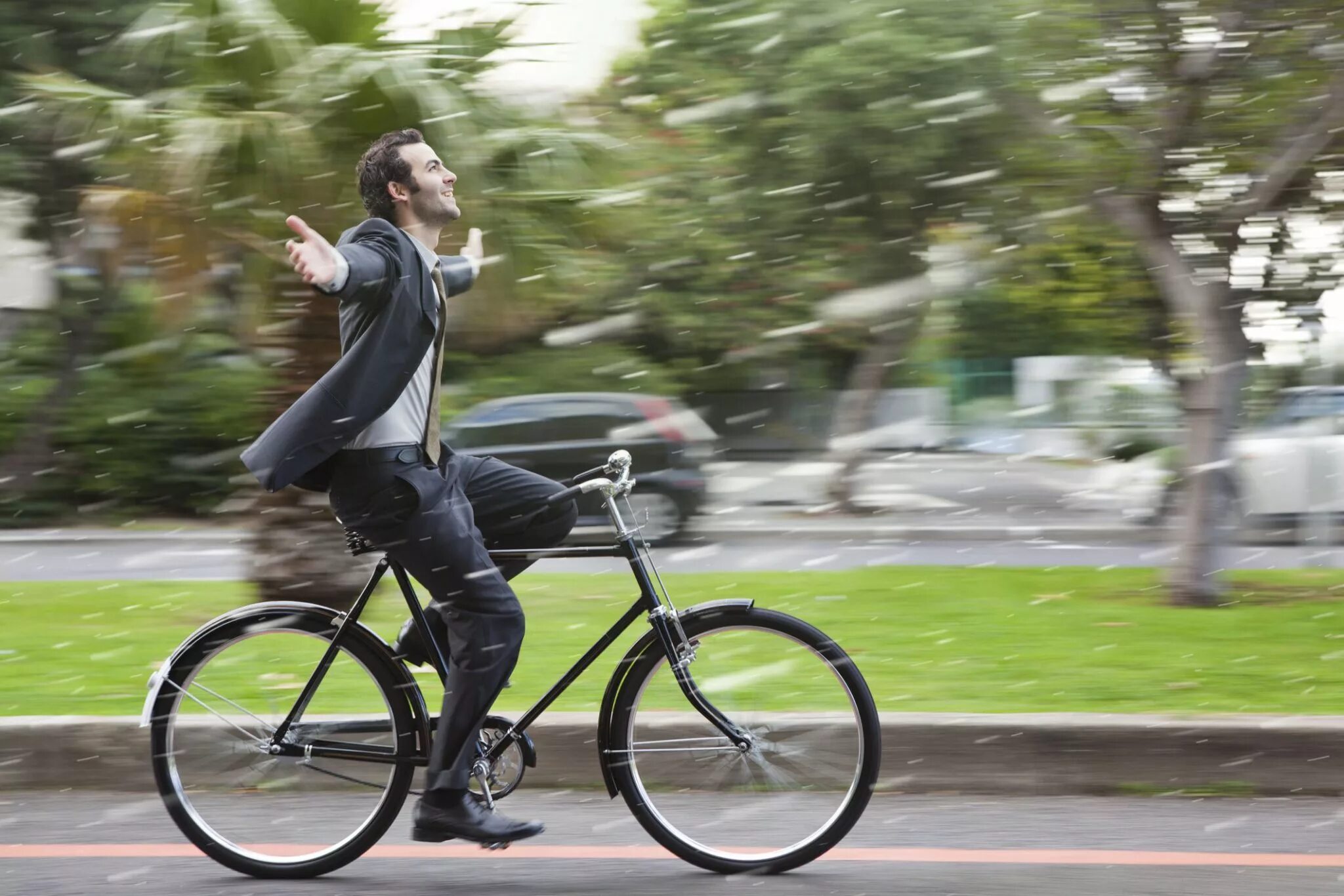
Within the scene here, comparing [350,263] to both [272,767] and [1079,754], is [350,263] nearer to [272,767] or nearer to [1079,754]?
[272,767]

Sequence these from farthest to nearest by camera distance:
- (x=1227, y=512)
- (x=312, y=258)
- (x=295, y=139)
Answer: (x=1227, y=512) → (x=295, y=139) → (x=312, y=258)

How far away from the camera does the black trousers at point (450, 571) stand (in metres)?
3.64

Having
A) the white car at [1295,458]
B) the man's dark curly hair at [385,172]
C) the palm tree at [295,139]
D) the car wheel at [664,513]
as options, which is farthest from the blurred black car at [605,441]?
the man's dark curly hair at [385,172]

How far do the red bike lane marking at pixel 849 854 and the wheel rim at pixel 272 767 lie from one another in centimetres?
6

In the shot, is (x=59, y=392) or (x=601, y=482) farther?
(x=59, y=392)

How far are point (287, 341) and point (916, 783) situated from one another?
3.94m

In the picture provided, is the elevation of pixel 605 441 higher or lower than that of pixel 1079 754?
lower

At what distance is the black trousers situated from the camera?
143 inches

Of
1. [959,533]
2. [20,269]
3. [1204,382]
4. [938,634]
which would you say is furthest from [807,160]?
[20,269]

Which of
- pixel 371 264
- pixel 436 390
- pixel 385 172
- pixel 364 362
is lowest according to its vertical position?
pixel 436 390

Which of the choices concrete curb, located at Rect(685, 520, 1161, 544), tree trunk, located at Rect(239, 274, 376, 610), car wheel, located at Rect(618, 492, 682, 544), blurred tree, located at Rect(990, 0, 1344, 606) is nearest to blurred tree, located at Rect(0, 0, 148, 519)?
car wheel, located at Rect(618, 492, 682, 544)

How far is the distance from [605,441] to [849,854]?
33.4 ft

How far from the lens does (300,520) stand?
23.8 feet

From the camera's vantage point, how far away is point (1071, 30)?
7816 mm
